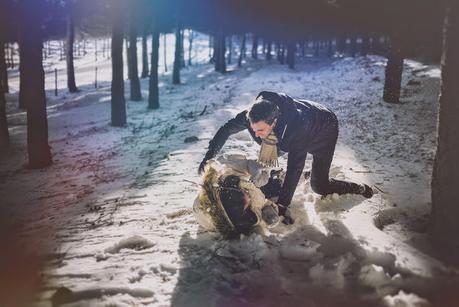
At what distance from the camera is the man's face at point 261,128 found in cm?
425

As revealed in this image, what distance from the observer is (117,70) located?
14445 millimetres

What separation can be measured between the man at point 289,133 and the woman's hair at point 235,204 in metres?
0.41

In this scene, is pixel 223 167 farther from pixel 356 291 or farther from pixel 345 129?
pixel 345 129

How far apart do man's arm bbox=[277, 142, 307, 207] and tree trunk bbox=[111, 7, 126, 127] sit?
11.2m

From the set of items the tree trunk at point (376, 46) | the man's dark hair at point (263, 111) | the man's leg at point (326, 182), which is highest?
the tree trunk at point (376, 46)

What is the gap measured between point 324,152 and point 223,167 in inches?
55.1

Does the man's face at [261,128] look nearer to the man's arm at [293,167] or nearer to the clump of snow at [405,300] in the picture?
the man's arm at [293,167]

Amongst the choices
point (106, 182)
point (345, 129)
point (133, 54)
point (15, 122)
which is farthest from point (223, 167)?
point (133, 54)

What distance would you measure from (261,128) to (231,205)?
36.6 inches

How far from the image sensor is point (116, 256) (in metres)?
4.38

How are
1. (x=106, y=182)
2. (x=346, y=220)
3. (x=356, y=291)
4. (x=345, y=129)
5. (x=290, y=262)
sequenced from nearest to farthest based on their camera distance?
(x=356, y=291), (x=290, y=262), (x=346, y=220), (x=106, y=182), (x=345, y=129)

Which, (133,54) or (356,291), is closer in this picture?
(356,291)

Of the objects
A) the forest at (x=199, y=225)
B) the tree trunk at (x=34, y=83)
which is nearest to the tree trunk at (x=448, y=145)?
the forest at (x=199, y=225)

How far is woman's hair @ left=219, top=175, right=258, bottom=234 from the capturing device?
4.45 meters
